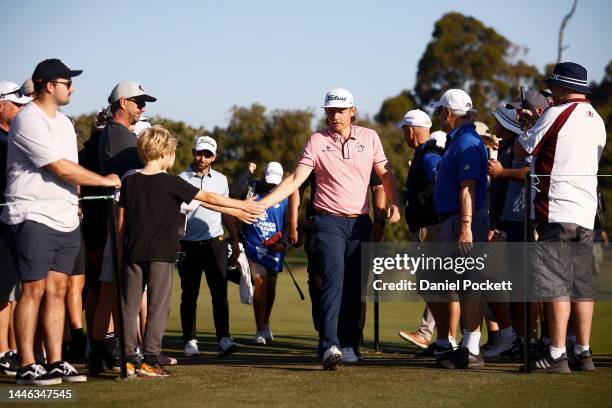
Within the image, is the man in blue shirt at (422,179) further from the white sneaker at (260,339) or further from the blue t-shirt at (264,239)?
the blue t-shirt at (264,239)

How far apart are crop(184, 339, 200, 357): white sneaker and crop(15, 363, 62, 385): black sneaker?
9.37 ft

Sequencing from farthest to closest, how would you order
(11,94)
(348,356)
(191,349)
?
1. (191,349)
2. (348,356)
3. (11,94)

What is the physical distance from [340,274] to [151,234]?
1833 millimetres

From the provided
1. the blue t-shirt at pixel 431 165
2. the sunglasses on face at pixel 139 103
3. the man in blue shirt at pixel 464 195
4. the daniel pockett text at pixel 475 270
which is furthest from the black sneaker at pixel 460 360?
the sunglasses on face at pixel 139 103

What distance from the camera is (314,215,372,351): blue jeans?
30.4 ft

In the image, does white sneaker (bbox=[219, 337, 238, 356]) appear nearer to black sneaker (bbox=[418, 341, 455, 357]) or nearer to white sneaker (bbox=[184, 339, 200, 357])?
white sneaker (bbox=[184, 339, 200, 357])

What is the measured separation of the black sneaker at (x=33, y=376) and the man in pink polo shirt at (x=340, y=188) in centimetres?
242

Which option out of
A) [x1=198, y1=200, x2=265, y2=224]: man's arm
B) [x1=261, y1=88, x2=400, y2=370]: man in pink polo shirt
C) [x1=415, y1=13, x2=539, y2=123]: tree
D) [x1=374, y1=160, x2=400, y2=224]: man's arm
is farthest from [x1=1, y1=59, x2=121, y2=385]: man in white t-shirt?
[x1=415, y1=13, x2=539, y2=123]: tree

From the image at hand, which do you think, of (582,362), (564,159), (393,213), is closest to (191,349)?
(393,213)

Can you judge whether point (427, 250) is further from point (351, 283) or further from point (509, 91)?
point (509, 91)

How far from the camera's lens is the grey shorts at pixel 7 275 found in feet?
28.6

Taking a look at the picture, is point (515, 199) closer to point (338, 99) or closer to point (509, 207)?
point (509, 207)

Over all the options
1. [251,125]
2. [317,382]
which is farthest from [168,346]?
[251,125]

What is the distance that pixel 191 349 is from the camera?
10867 millimetres
